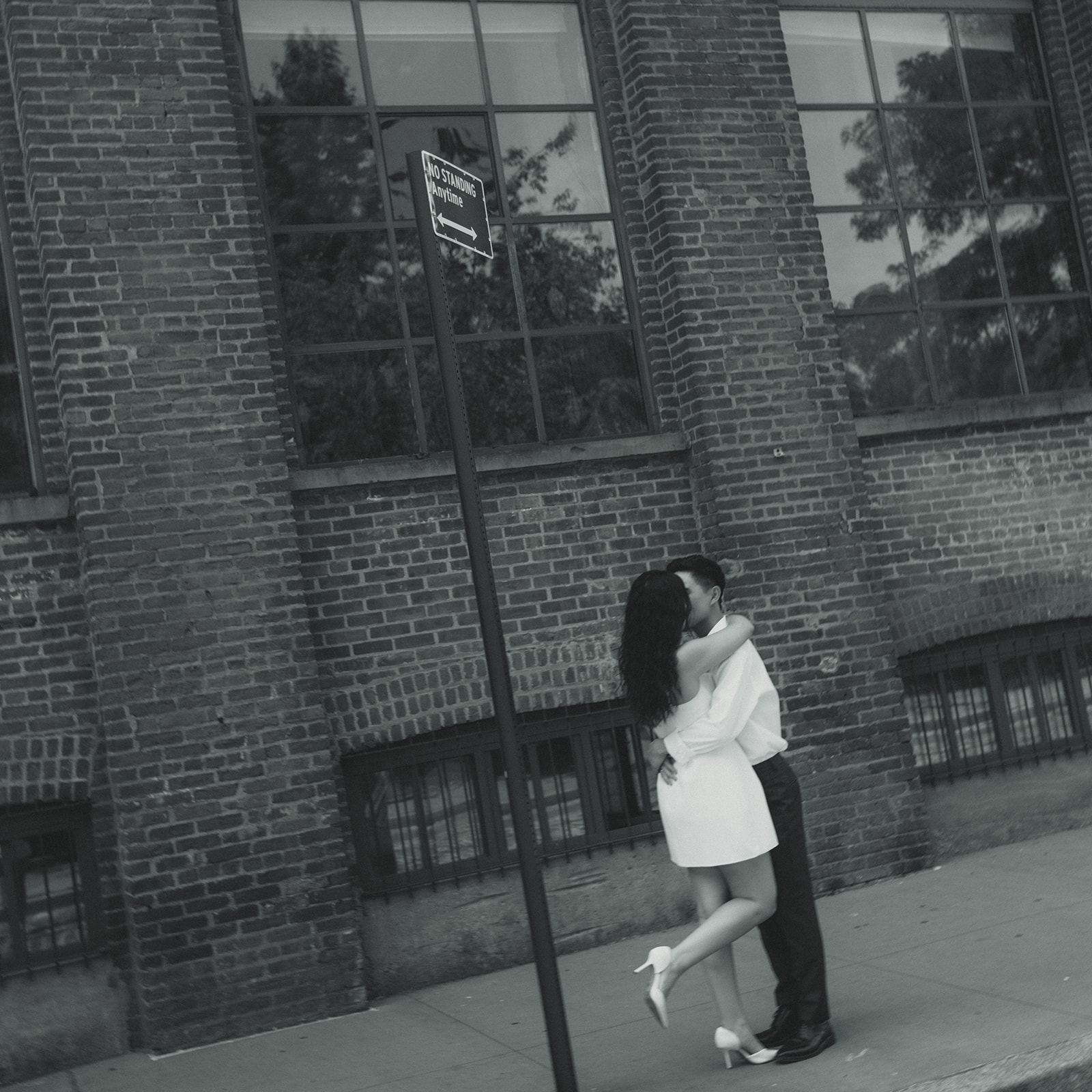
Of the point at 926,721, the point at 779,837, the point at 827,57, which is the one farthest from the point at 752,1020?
the point at 827,57

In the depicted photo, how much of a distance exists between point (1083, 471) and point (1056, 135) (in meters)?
2.45

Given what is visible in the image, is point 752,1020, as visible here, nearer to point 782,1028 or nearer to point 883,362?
point 782,1028

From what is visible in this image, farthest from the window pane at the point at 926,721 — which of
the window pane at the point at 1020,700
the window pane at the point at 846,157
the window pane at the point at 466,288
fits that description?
the window pane at the point at 466,288

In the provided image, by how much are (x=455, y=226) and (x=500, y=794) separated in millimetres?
3629

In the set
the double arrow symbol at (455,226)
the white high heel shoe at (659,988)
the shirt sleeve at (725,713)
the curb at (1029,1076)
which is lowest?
the curb at (1029,1076)

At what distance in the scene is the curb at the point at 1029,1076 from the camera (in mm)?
4219

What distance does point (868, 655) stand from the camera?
7.72 meters

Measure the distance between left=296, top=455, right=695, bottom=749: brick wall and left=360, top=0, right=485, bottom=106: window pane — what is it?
230cm

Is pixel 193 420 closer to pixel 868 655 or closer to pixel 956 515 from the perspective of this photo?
pixel 868 655

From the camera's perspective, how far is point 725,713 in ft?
15.0

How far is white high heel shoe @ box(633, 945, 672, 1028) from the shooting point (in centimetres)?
434

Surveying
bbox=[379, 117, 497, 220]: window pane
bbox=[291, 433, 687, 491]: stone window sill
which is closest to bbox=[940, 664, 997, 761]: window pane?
bbox=[291, 433, 687, 491]: stone window sill

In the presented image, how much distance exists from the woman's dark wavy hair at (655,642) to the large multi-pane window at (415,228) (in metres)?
2.87

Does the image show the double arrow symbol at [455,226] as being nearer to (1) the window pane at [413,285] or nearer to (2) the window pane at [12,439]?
(1) the window pane at [413,285]
